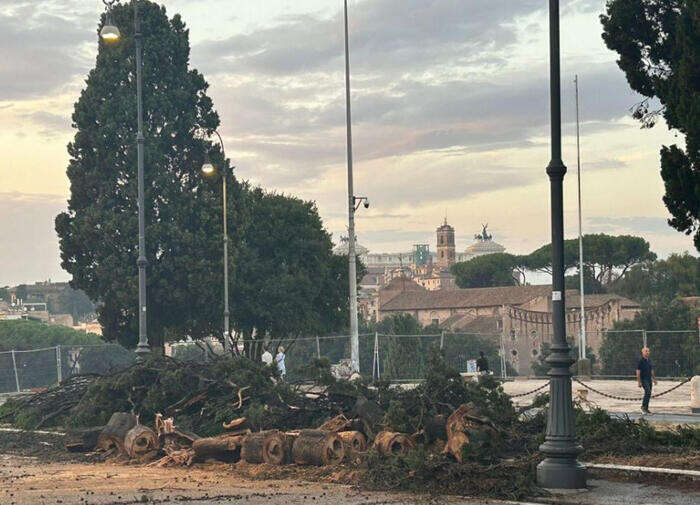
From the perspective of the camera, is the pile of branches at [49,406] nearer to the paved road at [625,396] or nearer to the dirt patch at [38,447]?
the dirt patch at [38,447]

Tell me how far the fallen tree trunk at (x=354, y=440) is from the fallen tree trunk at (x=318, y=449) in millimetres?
A: 209

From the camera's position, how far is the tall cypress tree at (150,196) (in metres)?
47.6

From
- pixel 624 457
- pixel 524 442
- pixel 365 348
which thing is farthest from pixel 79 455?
pixel 365 348

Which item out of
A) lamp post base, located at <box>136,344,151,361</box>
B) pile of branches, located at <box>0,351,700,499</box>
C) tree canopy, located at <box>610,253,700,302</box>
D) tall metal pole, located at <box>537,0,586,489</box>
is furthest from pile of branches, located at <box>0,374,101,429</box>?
tree canopy, located at <box>610,253,700,302</box>

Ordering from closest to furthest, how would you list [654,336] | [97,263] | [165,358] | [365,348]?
[165,358] < [97,263] < [654,336] < [365,348]

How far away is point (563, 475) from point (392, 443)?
3.20 meters

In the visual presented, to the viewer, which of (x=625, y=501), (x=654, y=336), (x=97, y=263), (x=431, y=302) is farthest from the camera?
(x=431, y=302)

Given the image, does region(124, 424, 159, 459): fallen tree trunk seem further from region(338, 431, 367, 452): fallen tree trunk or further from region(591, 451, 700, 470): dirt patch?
region(591, 451, 700, 470): dirt patch

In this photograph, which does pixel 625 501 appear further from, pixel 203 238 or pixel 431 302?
pixel 431 302

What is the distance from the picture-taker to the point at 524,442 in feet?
53.9

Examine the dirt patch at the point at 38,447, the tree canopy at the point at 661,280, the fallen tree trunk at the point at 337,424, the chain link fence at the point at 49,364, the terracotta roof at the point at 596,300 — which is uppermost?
the tree canopy at the point at 661,280

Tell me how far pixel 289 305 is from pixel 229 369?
1379 inches

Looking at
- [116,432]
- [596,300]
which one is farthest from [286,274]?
[596,300]

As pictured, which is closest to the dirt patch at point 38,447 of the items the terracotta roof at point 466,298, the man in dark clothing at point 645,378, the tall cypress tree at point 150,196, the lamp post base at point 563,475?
the lamp post base at point 563,475
